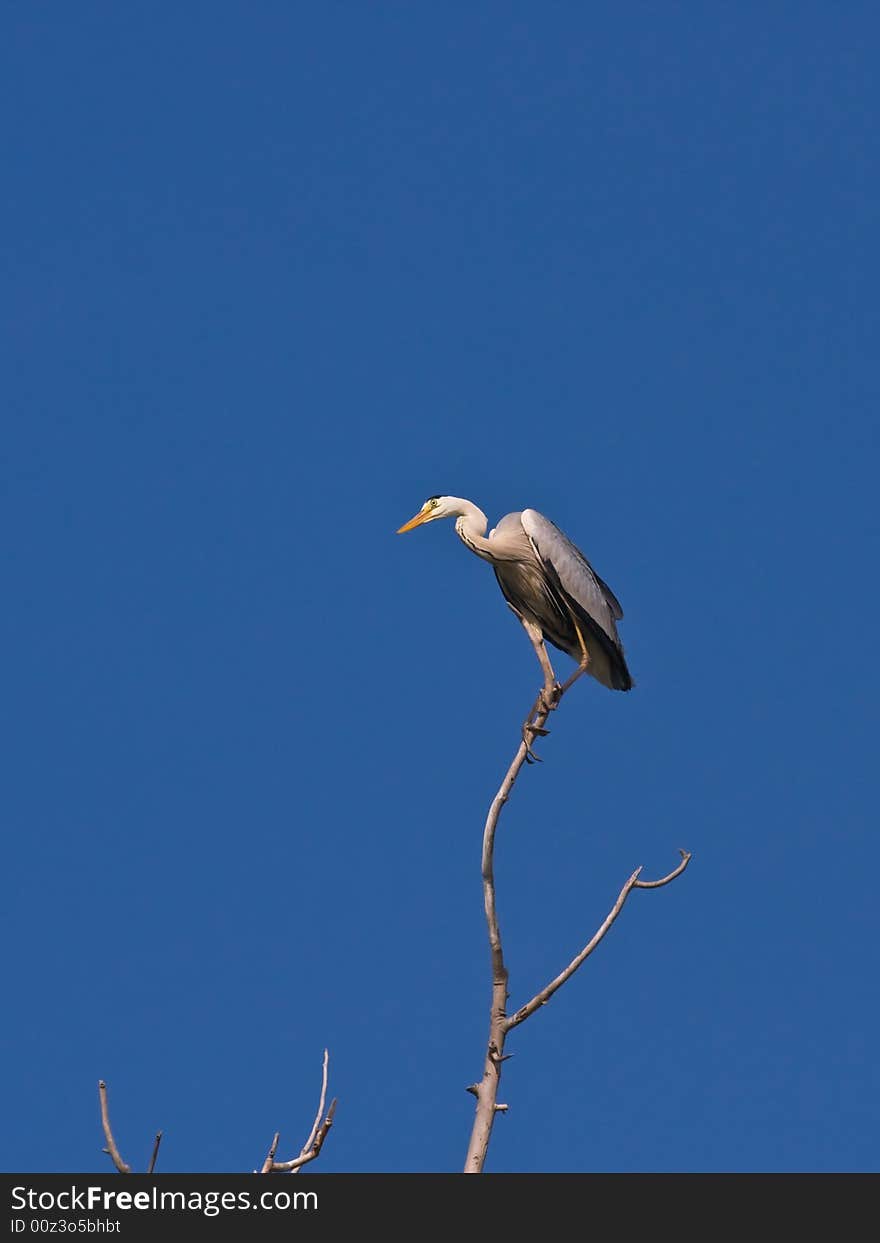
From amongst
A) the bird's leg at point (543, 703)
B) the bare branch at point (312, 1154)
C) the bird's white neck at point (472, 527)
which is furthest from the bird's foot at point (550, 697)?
the bare branch at point (312, 1154)

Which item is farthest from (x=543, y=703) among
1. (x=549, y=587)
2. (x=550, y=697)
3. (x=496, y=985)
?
(x=496, y=985)

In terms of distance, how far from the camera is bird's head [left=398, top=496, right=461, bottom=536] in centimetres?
1479

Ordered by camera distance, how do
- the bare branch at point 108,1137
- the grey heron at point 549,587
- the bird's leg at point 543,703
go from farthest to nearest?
the grey heron at point 549,587 → the bird's leg at point 543,703 → the bare branch at point 108,1137

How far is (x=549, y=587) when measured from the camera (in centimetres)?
1421

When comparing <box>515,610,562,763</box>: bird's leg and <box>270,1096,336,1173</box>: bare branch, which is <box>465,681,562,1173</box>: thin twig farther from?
<box>515,610,562,763</box>: bird's leg

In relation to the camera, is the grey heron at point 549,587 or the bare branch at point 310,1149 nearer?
the bare branch at point 310,1149

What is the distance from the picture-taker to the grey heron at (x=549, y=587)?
556 inches

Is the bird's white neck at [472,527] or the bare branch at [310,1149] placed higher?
the bird's white neck at [472,527]

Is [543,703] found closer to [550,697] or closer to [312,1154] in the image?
[550,697]

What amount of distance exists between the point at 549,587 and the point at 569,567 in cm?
24

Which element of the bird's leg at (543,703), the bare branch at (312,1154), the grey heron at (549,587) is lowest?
the bare branch at (312,1154)

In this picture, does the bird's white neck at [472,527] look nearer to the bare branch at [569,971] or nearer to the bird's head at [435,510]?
the bird's head at [435,510]

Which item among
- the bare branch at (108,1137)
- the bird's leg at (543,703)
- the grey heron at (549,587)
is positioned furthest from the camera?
the grey heron at (549,587)
